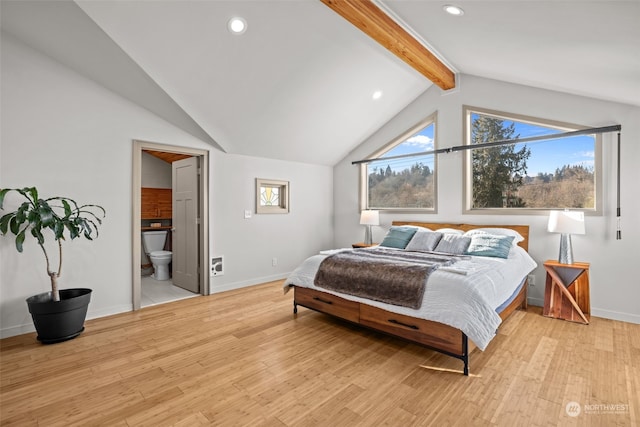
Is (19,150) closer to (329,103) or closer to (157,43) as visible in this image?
(157,43)

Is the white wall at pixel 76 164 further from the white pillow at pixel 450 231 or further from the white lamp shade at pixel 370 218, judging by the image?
the white pillow at pixel 450 231

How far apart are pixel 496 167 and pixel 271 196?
344 cm

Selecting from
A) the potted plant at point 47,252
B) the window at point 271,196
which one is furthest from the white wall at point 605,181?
the potted plant at point 47,252

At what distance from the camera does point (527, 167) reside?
Answer: 4227mm

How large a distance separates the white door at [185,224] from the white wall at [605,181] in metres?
3.17

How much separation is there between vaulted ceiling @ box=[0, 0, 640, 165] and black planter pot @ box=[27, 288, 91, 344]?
228 cm

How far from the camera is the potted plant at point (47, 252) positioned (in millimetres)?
2785

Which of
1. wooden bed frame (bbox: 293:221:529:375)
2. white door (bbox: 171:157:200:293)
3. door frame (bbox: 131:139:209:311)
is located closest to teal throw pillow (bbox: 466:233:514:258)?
wooden bed frame (bbox: 293:221:529:375)

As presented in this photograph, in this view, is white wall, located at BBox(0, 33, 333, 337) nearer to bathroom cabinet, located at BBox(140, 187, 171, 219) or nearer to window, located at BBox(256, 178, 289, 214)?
window, located at BBox(256, 178, 289, 214)

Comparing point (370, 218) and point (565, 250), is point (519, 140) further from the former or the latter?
→ point (370, 218)

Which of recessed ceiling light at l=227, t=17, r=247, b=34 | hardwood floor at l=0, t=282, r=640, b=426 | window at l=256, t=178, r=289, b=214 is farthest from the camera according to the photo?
window at l=256, t=178, r=289, b=214

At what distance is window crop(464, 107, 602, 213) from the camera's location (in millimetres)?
3764

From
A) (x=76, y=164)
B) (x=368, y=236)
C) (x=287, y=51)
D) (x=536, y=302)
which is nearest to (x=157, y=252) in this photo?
(x=76, y=164)

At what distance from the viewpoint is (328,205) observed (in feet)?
20.7
